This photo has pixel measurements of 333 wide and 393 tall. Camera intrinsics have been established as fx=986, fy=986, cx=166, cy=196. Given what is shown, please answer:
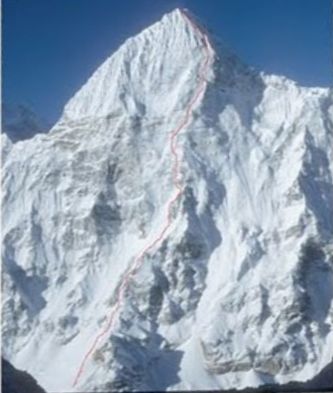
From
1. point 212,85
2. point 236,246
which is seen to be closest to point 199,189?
point 236,246

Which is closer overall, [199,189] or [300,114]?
[199,189]

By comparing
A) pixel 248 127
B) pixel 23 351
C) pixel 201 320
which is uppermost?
pixel 248 127

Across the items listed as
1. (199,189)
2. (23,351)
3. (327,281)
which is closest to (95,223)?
(199,189)

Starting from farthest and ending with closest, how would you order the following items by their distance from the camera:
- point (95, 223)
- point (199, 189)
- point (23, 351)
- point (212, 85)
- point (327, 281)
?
point (212, 85) → point (95, 223) → point (199, 189) → point (327, 281) → point (23, 351)

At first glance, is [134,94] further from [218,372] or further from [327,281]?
[327,281]

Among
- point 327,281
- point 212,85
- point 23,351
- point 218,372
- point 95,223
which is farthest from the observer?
point 212,85

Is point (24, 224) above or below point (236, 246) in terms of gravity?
below
